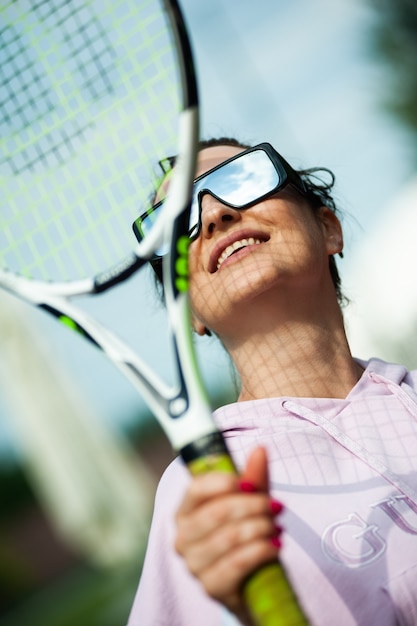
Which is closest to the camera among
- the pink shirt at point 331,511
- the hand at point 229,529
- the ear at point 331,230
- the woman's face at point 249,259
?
the hand at point 229,529

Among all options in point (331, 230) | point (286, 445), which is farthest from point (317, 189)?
point (286, 445)

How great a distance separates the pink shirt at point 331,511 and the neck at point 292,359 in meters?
0.05

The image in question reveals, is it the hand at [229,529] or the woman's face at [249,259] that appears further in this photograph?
the woman's face at [249,259]

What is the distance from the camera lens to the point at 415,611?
648 mm

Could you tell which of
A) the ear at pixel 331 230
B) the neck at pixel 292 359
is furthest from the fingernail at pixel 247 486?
the ear at pixel 331 230

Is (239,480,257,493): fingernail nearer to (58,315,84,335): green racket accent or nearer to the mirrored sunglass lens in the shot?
(58,315,84,335): green racket accent

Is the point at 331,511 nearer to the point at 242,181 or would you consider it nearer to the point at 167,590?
the point at 167,590

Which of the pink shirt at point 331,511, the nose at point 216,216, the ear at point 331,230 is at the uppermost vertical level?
the nose at point 216,216

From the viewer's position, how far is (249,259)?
915 mm

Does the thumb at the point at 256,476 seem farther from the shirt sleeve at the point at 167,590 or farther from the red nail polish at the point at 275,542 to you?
the shirt sleeve at the point at 167,590

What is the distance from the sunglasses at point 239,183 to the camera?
97 centimetres

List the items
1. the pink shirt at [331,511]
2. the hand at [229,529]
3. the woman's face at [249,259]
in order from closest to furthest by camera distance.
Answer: the hand at [229,529] < the pink shirt at [331,511] < the woman's face at [249,259]

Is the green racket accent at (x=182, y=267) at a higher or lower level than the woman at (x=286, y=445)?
higher

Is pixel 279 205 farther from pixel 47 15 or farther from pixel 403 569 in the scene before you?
pixel 403 569
